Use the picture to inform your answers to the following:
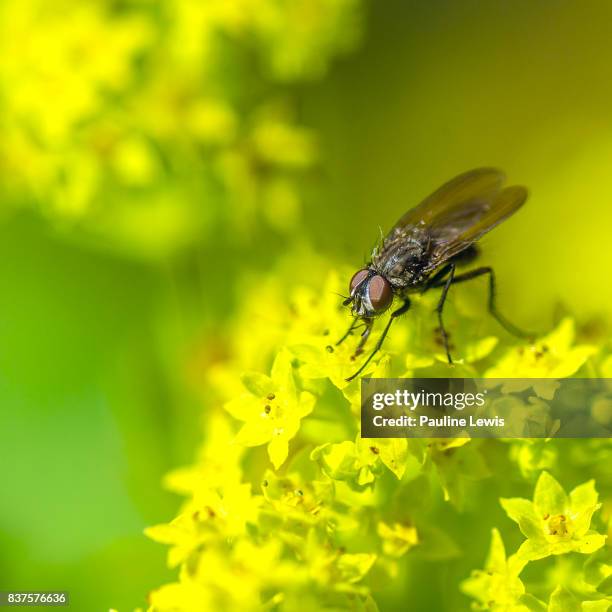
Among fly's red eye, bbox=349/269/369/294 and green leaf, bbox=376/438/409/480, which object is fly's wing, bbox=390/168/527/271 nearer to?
Result: fly's red eye, bbox=349/269/369/294

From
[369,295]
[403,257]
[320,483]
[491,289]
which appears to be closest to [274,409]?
[320,483]

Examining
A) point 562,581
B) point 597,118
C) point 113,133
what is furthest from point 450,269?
point 597,118

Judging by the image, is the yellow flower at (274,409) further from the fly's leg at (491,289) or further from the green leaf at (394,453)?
the fly's leg at (491,289)

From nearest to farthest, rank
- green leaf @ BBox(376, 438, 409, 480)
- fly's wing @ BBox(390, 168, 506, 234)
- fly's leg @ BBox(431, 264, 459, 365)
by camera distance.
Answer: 1. green leaf @ BBox(376, 438, 409, 480)
2. fly's leg @ BBox(431, 264, 459, 365)
3. fly's wing @ BBox(390, 168, 506, 234)

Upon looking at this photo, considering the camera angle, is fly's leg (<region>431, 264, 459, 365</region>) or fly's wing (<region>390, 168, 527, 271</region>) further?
fly's wing (<region>390, 168, 527, 271</region>)

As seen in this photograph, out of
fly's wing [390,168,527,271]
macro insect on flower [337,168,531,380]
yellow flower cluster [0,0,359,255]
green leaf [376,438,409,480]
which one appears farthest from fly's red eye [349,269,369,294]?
yellow flower cluster [0,0,359,255]

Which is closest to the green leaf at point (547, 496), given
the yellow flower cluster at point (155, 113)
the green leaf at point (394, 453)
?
the green leaf at point (394, 453)

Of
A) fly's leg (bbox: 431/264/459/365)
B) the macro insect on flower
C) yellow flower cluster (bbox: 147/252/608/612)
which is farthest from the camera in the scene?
the macro insect on flower
